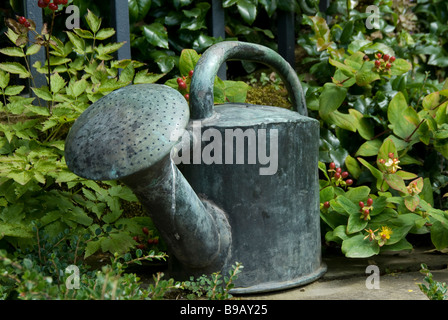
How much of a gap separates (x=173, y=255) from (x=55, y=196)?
449mm

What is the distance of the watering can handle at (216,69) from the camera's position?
1.50 metres

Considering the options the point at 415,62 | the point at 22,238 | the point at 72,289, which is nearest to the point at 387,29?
the point at 415,62

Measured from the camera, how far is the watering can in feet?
4.37

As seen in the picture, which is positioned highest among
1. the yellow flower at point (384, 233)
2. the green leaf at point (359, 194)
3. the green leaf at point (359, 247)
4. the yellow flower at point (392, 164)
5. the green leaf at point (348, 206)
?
the yellow flower at point (392, 164)

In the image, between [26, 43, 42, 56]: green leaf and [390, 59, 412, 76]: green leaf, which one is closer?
[26, 43, 42, 56]: green leaf

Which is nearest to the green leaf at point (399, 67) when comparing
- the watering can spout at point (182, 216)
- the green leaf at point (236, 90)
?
the green leaf at point (236, 90)

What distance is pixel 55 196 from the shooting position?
1760mm

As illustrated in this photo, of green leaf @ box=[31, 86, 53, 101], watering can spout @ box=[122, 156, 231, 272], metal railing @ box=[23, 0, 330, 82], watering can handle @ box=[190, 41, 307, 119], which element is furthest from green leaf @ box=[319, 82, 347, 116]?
green leaf @ box=[31, 86, 53, 101]

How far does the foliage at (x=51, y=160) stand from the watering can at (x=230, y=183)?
30 centimetres

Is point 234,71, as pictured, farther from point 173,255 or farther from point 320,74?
point 173,255

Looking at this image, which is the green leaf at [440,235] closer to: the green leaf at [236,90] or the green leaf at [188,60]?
the green leaf at [236,90]

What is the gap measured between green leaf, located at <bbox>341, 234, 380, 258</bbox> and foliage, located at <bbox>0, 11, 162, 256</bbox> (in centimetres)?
65

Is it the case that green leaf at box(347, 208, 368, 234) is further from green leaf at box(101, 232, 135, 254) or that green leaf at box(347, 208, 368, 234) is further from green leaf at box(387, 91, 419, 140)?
green leaf at box(101, 232, 135, 254)

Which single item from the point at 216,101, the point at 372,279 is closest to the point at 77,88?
the point at 216,101
